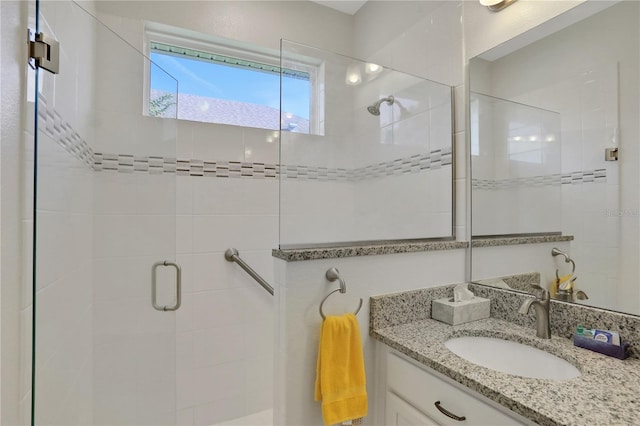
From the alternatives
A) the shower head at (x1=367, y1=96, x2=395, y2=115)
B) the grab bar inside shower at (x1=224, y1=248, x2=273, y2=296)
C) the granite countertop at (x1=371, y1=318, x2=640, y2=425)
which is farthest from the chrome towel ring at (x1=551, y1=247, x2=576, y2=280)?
the grab bar inside shower at (x1=224, y1=248, x2=273, y2=296)

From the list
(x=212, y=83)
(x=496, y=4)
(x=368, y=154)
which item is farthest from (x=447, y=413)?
(x=212, y=83)

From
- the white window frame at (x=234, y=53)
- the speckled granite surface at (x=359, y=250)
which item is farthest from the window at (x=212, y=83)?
the speckled granite surface at (x=359, y=250)

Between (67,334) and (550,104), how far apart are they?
2.05 metres

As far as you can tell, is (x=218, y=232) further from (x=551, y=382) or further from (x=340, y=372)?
(x=551, y=382)

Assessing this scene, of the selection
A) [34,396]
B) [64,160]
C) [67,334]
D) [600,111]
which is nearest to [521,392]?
[600,111]

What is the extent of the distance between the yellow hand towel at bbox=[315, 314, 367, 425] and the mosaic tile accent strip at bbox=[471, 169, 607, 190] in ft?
3.03

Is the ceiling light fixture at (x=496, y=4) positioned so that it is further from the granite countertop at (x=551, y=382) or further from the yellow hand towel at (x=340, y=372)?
the yellow hand towel at (x=340, y=372)

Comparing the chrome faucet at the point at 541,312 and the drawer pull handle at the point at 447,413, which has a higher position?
the chrome faucet at the point at 541,312

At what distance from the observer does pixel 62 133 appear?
46.1 inches

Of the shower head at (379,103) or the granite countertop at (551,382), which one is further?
the shower head at (379,103)

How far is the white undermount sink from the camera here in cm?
105

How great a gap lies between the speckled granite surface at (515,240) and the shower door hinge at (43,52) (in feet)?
5.66

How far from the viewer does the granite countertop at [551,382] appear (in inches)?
28.4

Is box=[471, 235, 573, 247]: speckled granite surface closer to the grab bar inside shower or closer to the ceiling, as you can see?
the grab bar inside shower
